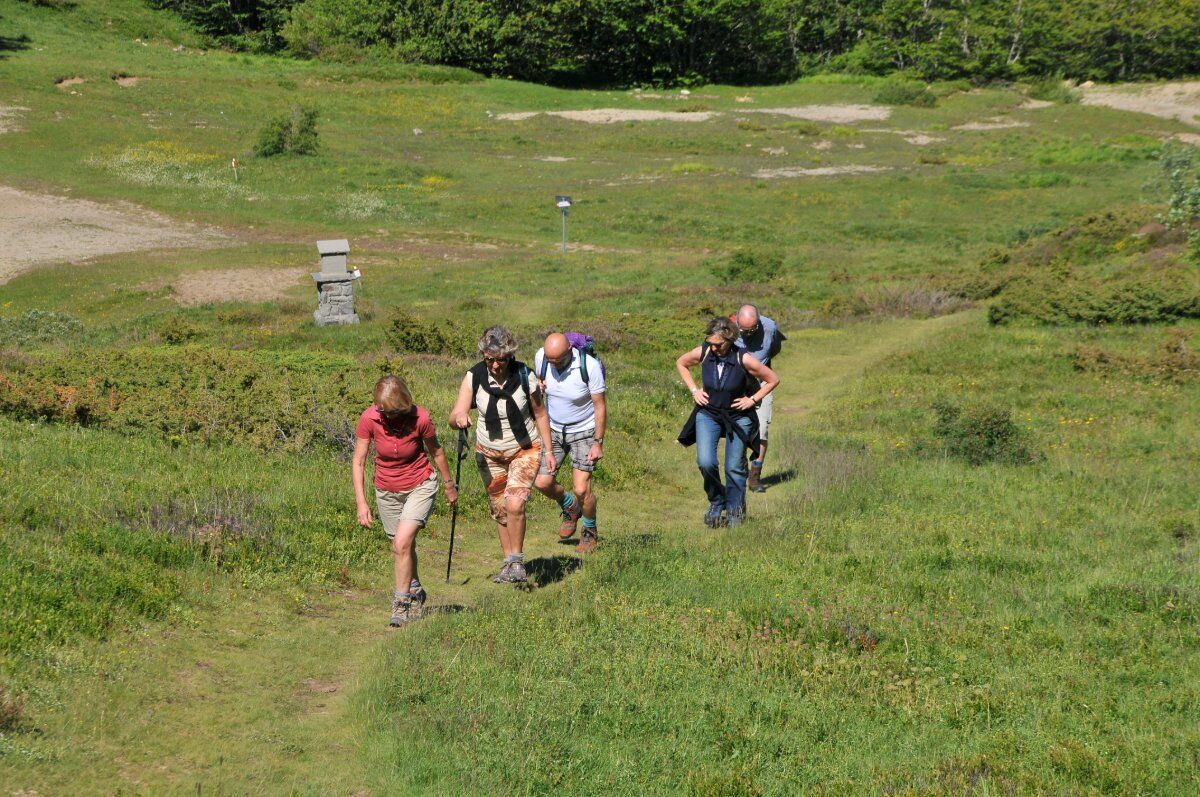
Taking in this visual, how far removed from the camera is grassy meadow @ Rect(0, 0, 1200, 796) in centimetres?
608

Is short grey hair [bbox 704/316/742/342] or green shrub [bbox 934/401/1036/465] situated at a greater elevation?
short grey hair [bbox 704/316/742/342]

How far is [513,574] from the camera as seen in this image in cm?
902

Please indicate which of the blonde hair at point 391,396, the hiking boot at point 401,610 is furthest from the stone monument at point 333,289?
the blonde hair at point 391,396

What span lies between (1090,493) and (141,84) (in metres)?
64.7

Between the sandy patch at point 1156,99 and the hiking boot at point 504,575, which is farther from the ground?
the sandy patch at point 1156,99

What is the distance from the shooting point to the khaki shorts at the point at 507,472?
8867 mm

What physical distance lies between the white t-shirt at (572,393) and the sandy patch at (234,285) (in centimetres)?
1957

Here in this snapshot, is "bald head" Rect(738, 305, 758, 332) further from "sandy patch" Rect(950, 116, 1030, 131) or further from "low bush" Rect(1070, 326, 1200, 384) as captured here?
"sandy patch" Rect(950, 116, 1030, 131)

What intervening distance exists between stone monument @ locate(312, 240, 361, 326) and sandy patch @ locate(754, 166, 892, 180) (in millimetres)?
29875

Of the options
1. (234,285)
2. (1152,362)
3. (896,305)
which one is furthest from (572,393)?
(234,285)

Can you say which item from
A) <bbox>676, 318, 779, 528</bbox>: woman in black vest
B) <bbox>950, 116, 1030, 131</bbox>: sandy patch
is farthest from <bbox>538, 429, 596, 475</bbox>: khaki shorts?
<bbox>950, 116, 1030, 131</bbox>: sandy patch

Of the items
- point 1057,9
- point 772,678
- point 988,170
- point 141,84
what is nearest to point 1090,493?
Answer: point 772,678

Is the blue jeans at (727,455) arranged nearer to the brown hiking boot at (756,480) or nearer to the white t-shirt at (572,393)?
the white t-shirt at (572,393)

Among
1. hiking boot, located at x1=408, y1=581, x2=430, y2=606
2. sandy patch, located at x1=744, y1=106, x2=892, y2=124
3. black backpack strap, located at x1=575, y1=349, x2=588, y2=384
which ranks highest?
sandy patch, located at x1=744, y1=106, x2=892, y2=124
